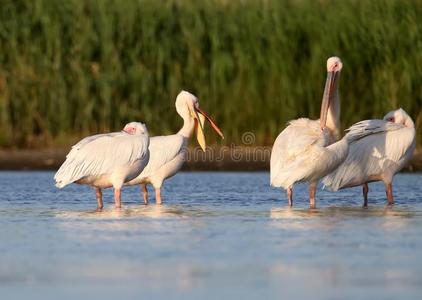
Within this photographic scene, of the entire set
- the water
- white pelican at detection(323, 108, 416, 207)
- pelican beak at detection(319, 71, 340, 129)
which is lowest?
the water

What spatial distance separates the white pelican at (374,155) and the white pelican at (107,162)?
170 cm

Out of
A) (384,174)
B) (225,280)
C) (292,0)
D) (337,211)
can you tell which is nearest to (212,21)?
(292,0)

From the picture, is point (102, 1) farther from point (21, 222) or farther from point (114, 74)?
point (21, 222)

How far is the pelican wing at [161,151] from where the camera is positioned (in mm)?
11695

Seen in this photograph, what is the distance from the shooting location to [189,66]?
16.1 meters

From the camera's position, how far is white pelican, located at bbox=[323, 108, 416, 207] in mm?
11570

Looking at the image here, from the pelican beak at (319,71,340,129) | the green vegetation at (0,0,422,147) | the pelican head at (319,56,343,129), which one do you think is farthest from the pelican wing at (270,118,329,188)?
the green vegetation at (0,0,422,147)

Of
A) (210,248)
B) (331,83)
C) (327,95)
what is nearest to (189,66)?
(331,83)

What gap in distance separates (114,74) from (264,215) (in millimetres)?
6273

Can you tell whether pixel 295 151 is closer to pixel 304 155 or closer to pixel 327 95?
pixel 304 155

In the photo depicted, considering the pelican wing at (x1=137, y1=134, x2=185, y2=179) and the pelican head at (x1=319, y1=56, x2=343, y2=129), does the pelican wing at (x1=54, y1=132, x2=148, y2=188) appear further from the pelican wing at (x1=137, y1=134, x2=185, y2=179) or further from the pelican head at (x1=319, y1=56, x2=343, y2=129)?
the pelican head at (x1=319, y1=56, x2=343, y2=129)

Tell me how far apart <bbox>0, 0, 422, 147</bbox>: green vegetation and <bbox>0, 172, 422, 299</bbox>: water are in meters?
3.82

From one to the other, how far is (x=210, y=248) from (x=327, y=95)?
437 centimetres

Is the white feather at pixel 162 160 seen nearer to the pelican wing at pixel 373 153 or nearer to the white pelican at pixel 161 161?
the white pelican at pixel 161 161
